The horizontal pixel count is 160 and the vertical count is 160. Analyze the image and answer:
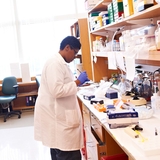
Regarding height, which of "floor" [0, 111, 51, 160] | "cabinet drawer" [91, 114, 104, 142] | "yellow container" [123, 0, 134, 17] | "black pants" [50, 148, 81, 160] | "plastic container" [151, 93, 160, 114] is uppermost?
"yellow container" [123, 0, 134, 17]

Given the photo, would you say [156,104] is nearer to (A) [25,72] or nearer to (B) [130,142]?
(B) [130,142]

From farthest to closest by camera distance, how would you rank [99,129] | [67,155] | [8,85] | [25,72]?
[25,72]
[8,85]
[67,155]
[99,129]

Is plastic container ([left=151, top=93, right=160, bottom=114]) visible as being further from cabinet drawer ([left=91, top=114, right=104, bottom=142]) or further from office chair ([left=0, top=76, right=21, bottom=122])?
office chair ([left=0, top=76, right=21, bottom=122])

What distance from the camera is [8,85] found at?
17.0ft

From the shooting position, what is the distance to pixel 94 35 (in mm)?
3373

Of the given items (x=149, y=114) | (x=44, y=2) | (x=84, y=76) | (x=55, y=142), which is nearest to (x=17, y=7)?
(x=44, y=2)

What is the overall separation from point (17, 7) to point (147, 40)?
4.54 meters

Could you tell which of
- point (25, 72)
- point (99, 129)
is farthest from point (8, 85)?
point (99, 129)

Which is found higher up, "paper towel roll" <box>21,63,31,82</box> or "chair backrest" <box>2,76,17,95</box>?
"paper towel roll" <box>21,63,31,82</box>

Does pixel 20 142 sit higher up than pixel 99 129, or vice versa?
pixel 99 129

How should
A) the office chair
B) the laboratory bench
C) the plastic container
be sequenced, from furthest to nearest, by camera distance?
1. the office chair
2. the plastic container
3. the laboratory bench

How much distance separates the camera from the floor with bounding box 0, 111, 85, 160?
315cm

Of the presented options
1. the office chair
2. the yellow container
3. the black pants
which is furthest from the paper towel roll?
the yellow container

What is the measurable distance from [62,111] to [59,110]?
0.03 m
